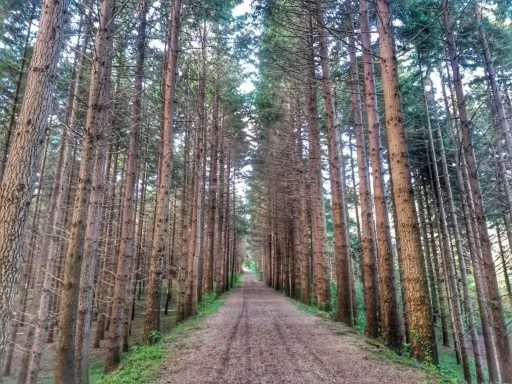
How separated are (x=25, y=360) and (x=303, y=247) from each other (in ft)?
42.2

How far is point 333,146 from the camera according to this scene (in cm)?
1184

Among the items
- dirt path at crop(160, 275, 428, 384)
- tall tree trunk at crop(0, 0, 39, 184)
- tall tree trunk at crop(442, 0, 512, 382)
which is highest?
tall tree trunk at crop(0, 0, 39, 184)

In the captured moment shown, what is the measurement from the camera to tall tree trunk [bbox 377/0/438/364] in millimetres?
6141

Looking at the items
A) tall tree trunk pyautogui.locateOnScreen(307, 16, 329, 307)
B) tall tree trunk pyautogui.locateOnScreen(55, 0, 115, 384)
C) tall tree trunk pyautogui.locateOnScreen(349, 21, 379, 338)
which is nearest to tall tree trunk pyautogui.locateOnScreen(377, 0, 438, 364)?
tall tree trunk pyautogui.locateOnScreen(349, 21, 379, 338)

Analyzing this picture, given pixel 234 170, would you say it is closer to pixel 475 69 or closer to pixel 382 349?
pixel 475 69

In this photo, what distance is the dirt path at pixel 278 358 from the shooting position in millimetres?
5293

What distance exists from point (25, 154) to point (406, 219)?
638 centimetres

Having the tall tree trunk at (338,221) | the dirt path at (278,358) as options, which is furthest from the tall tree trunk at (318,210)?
the dirt path at (278,358)

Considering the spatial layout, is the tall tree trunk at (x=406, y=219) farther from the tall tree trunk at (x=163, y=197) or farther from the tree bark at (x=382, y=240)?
the tall tree trunk at (x=163, y=197)

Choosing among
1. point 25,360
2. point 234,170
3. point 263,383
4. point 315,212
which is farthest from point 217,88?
point 263,383

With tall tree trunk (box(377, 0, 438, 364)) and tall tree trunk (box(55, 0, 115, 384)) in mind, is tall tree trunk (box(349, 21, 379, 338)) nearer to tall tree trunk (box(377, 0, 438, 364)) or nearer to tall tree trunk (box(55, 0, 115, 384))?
tall tree trunk (box(377, 0, 438, 364))

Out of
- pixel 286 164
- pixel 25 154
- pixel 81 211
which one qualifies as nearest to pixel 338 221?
pixel 286 164

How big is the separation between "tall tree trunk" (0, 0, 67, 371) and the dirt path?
2.84m

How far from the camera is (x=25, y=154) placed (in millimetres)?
4242
